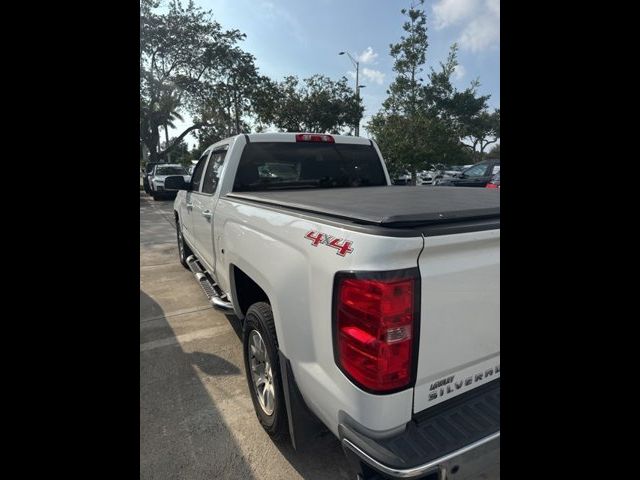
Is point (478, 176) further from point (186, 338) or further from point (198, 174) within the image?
point (186, 338)

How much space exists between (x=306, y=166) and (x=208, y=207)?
3.66 feet

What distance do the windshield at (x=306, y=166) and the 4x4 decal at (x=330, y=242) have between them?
6.63 feet

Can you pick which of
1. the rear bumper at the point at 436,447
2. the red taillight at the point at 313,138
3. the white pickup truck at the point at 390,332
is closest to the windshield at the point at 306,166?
the red taillight at the point at 313,138

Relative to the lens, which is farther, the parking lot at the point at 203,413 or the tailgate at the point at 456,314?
the parking lot at the point at 203,413

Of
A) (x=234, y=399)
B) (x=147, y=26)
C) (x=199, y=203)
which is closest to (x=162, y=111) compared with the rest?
(x=147, y=26)

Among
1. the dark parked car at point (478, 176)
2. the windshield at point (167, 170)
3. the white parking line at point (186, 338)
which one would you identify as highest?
the windshield at point (167, 170)

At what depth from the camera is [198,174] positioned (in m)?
4.98

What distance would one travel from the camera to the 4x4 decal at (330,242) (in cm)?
148

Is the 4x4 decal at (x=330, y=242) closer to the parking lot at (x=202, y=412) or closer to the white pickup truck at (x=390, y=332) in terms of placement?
the white pickup truck at (x=390, y=332)

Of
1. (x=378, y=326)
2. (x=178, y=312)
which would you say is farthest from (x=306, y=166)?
(x=378, y=326)

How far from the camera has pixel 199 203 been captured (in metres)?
4.15
